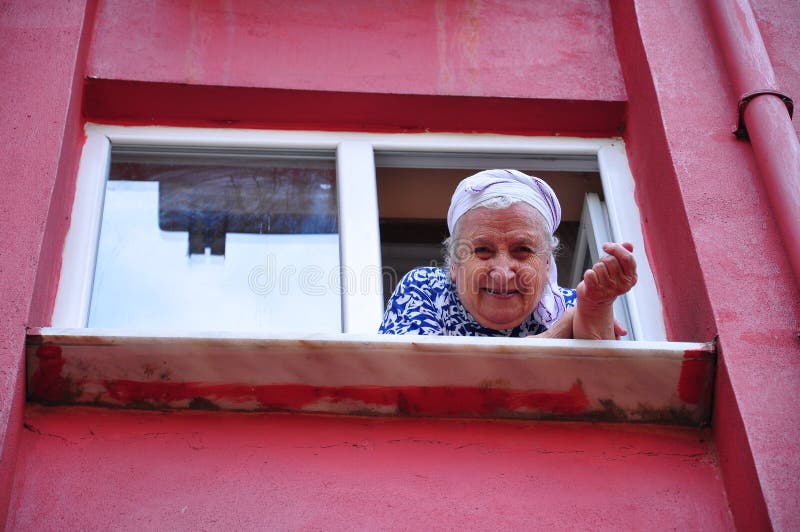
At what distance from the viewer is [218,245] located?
333 centimetres

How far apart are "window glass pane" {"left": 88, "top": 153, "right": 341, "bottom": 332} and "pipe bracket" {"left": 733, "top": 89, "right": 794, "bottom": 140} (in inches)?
55.2

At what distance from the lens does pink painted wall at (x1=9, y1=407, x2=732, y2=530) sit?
234 centimetres

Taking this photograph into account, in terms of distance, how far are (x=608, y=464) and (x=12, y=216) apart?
6.02ft

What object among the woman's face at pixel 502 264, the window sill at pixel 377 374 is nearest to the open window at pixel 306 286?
the window sill at pixel 377 374

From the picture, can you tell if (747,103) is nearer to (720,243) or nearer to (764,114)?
(764,114)

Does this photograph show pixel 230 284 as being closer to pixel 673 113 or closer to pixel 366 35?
pixel 366 35

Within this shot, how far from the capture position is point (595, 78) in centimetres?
360

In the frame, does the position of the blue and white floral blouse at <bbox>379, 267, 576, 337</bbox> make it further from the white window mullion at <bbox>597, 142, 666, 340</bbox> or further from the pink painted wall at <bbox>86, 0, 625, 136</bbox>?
the pink painted wall at <bbox>86, 0, 625, 136</bbox>

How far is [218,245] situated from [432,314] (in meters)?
0.88

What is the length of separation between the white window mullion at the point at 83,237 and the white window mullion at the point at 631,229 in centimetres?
177

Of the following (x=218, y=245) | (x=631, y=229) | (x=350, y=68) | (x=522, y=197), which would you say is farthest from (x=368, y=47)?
(x=631, y=229)

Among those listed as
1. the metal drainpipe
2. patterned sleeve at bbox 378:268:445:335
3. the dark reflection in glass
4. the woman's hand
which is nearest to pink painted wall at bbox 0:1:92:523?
the dark reflection in glass

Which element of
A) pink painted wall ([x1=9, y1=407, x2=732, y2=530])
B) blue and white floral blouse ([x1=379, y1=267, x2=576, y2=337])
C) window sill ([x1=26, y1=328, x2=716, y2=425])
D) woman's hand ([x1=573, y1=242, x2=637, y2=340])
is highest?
blue and white floral blouse ([x1=379, y1=267, x2=576, y2=337])

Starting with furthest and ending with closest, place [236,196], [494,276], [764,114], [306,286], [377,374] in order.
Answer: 1. [236,196]
2. [306,286]
3. [764,114]
4. [494,276]
5. [377,374]
